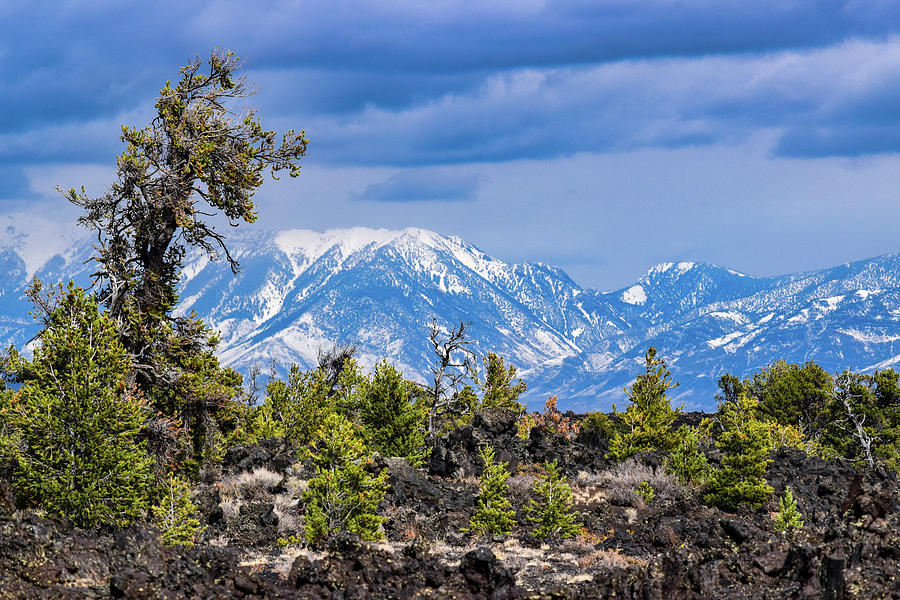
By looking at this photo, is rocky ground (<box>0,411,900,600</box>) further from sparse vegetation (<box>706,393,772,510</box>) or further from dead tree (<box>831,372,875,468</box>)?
dead tree (<box>831,372,875,468</box>)

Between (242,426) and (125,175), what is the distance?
10405 mm

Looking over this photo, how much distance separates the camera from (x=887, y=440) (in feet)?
187

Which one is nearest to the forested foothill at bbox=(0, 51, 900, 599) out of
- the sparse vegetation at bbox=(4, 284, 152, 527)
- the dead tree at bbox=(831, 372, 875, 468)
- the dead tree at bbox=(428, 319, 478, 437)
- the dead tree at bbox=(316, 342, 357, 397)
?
the sparse vegetation at bbox=(4, 284, 152, 527)

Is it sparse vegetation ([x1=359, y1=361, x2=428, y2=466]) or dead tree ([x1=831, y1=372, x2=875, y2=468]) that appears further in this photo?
dead tree ([x1=831, y1=372, x2=875, y2=468])

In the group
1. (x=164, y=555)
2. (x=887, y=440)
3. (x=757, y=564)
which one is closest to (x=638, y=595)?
(x=757, y=564)

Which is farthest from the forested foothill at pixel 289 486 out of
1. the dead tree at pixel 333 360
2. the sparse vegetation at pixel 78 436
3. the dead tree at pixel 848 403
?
the dead tree at pixel 333 360

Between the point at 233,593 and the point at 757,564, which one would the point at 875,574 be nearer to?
the point at 757,564

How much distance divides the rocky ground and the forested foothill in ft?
0.22

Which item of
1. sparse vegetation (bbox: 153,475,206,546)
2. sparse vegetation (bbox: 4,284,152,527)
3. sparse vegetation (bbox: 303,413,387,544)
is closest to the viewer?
sparse vegetation (bbox: 153,475,206,546)

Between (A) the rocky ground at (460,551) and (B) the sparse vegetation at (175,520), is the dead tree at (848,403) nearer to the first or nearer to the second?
(A) the rocky ground at (460,551)

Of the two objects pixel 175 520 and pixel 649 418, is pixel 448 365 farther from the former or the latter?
pixel 175 520

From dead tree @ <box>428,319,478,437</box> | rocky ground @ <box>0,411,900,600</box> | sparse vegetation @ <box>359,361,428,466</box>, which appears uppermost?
dead tree @ <box>428,319,478,437</box>

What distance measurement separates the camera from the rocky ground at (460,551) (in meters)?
13.9

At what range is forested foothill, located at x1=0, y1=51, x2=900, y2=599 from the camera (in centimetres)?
1469
